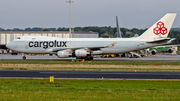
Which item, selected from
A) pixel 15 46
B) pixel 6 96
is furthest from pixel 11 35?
pixel 6 96

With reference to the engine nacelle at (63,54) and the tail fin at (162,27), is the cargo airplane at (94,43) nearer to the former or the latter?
the tail fin at (162,27)

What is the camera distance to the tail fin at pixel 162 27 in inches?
2034

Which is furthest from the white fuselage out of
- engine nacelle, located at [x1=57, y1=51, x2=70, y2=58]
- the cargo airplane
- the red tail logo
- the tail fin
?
engine nacelle, located at [x1=57, y1=51, x2=70, y2=58]

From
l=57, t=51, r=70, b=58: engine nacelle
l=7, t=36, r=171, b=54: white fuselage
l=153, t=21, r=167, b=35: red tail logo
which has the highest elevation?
l=153, t=21, r=167, b=35: red tail logo

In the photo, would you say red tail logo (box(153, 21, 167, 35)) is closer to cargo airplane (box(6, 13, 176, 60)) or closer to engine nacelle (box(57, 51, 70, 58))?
cargo airplane (box(6, 13, 176, 60))

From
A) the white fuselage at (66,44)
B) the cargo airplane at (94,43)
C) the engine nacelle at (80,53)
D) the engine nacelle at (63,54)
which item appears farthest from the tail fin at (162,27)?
the engine nacelle at (63,54)

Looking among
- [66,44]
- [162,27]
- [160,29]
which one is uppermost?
[162,27]

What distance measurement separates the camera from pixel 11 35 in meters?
107

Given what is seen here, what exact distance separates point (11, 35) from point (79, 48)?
64367 millimetres

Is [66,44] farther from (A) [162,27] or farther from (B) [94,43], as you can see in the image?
(A) [162,27]

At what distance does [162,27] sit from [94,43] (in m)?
14.3

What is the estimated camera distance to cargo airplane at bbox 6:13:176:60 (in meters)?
50.8

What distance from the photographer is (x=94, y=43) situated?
2042 inches

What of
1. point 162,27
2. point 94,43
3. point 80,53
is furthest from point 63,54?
point 162,27
